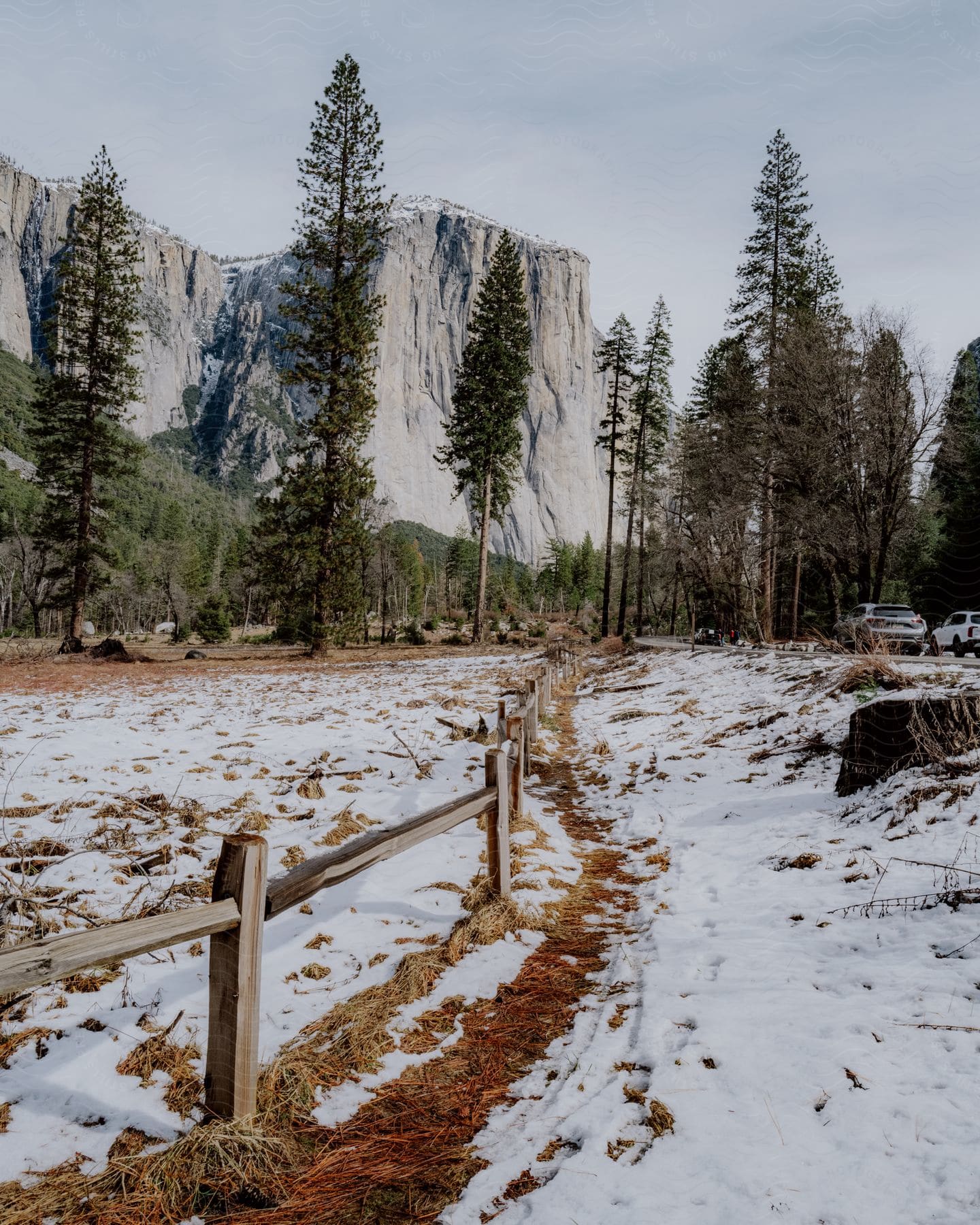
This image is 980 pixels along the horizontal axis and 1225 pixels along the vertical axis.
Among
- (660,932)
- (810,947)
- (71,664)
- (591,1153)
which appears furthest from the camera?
(71,664)

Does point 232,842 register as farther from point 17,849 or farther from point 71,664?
point 71,664

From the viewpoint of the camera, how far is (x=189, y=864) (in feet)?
14.9

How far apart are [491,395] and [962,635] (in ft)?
70.0

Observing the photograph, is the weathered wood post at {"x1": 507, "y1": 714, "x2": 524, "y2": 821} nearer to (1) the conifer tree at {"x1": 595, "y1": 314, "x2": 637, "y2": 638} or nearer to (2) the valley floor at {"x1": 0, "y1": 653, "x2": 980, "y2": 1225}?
(2) the valley floor at {"x1": 0, "y1": 653, "x2": 980, "y2": 1225}

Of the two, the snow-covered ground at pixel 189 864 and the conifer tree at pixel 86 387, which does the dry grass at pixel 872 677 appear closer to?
the snow-covered ground at pixel 189 864

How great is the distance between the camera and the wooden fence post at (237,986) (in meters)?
2.37

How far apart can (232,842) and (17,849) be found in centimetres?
321

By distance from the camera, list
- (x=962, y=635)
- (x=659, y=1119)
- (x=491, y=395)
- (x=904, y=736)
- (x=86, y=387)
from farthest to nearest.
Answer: (x=491, y=395), (x=86, y=387), (x=962, y=635), (x=904, y=736), (x=659, y=1119)

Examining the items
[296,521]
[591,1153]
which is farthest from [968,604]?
[591,1153]

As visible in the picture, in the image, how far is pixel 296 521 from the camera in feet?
72.5

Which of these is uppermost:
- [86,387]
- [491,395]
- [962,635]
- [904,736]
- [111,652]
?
[491,395]

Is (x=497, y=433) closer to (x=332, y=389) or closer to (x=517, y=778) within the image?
(x=332, y=389)

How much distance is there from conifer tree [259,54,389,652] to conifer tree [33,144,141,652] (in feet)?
20.7

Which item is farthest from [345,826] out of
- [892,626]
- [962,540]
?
[962,540]
